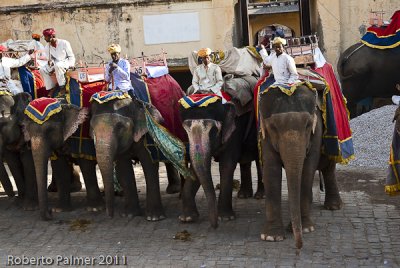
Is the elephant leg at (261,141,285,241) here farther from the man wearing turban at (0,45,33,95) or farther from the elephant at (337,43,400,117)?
the elephant at (337,43,400,117)

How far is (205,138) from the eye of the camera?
8133 millimetres

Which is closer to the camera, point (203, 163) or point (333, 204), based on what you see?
point (203, 163)

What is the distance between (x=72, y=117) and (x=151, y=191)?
130cm

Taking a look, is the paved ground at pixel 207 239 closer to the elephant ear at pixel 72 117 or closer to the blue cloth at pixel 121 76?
the elephant ear at pixel 72 117

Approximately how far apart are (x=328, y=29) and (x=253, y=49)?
6704 mm

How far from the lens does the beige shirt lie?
8914 mm

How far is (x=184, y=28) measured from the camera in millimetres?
16344

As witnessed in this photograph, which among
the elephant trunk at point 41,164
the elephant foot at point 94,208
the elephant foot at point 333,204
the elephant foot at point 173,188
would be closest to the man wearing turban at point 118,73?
the elephant trunk at point 41,164

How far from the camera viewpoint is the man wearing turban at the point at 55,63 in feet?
32.2

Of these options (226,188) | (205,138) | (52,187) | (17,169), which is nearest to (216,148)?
(205,138)

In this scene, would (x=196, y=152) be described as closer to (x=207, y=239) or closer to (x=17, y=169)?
(x=207, y=239)

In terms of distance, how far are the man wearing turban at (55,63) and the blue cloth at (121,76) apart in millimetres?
983

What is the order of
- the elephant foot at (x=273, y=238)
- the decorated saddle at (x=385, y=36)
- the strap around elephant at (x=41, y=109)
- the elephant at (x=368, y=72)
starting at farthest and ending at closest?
1. the elephant at (x=368, y=72)
2. the decorated saddle at (x=385, y=36)
3. the strap around elephant at (x=41, y=109)
4. the elephant foot at (x=273, y=238)

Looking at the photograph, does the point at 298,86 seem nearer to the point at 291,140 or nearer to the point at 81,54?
the point at 291,140
